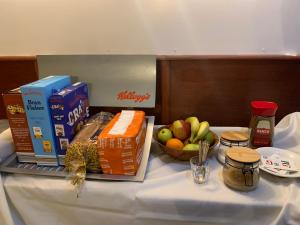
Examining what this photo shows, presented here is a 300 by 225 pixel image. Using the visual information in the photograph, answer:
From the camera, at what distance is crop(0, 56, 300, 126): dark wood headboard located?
3.17 feet

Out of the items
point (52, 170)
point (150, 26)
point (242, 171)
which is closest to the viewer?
point (242, 171)

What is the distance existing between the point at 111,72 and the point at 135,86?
0.11m

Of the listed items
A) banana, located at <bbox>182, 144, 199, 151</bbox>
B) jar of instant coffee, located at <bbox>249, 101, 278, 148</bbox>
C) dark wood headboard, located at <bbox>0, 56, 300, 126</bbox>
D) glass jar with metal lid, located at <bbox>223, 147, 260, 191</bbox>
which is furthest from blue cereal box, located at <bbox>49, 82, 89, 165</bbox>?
jar of instant coffee, located at <bbox>249, 101, 278, 148</bbox>

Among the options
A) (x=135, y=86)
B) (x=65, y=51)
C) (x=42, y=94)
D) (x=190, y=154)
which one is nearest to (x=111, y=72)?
(x=135, y=86)

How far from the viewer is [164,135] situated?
2.73 feet

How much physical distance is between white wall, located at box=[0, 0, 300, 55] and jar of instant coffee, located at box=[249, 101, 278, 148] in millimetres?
269

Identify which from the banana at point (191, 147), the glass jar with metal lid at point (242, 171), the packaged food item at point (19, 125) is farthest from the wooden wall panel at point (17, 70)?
the glass jar with metal lid at point (242, 171)

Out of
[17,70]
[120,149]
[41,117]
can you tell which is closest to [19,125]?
[41,117]

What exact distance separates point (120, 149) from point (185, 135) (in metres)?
0.25

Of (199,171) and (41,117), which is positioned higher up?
(41,117)

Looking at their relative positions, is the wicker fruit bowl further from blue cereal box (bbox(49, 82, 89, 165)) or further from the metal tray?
blue cereal box (bbox(49, 82, 89, 165))

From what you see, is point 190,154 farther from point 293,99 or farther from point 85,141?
point 293,99

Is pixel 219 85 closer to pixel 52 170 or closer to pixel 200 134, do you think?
pixel 200 134

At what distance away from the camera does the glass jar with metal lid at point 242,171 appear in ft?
2.11
